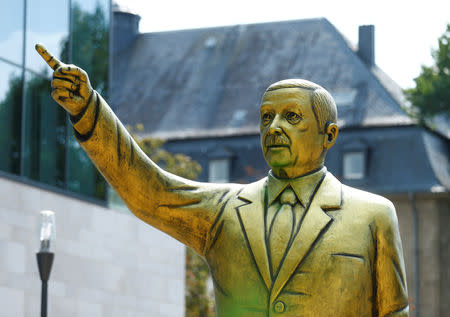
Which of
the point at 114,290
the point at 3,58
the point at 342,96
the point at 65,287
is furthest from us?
the point at 342,96

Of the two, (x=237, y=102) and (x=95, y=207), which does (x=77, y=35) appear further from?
(x=237, y=102)

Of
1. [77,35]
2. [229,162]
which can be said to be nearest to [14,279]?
[77,35]

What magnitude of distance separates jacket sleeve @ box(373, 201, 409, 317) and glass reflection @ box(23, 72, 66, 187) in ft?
50.7

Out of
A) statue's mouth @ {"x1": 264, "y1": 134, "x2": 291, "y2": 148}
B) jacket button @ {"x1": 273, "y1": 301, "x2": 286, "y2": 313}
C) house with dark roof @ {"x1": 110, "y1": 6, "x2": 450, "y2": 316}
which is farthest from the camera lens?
house with dark roof @ {"x1": 110, "y1": 6, "x2": 450, "y2": 316}

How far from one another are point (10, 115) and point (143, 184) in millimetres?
15066

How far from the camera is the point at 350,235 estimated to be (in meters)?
6.76

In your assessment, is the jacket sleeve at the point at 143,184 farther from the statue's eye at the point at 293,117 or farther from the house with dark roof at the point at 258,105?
the house with dark roof at the point at 258,105

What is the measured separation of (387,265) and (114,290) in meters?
18.4

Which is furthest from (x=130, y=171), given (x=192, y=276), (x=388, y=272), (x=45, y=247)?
(x=192, y=276)

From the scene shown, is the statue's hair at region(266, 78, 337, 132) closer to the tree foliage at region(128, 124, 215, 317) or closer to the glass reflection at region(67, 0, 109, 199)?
the glass reflection at region(67, 0, 109, 199)

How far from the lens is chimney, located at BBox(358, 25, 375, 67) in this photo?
53.8 metres

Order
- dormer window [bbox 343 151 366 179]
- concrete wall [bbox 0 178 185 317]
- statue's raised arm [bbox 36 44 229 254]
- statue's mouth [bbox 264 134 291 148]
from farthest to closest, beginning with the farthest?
dormer window [bbox 343 151 366 179]
concrete wall [bbox 0 178 185 317]
statue's mouth [bbox 264 134 291 148]
statue's raised arm [bbox 36 44 229 254]

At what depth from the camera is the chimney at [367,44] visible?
53.8 m

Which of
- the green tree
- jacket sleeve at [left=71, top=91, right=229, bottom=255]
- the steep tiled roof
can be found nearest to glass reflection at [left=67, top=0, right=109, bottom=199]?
the green tree
